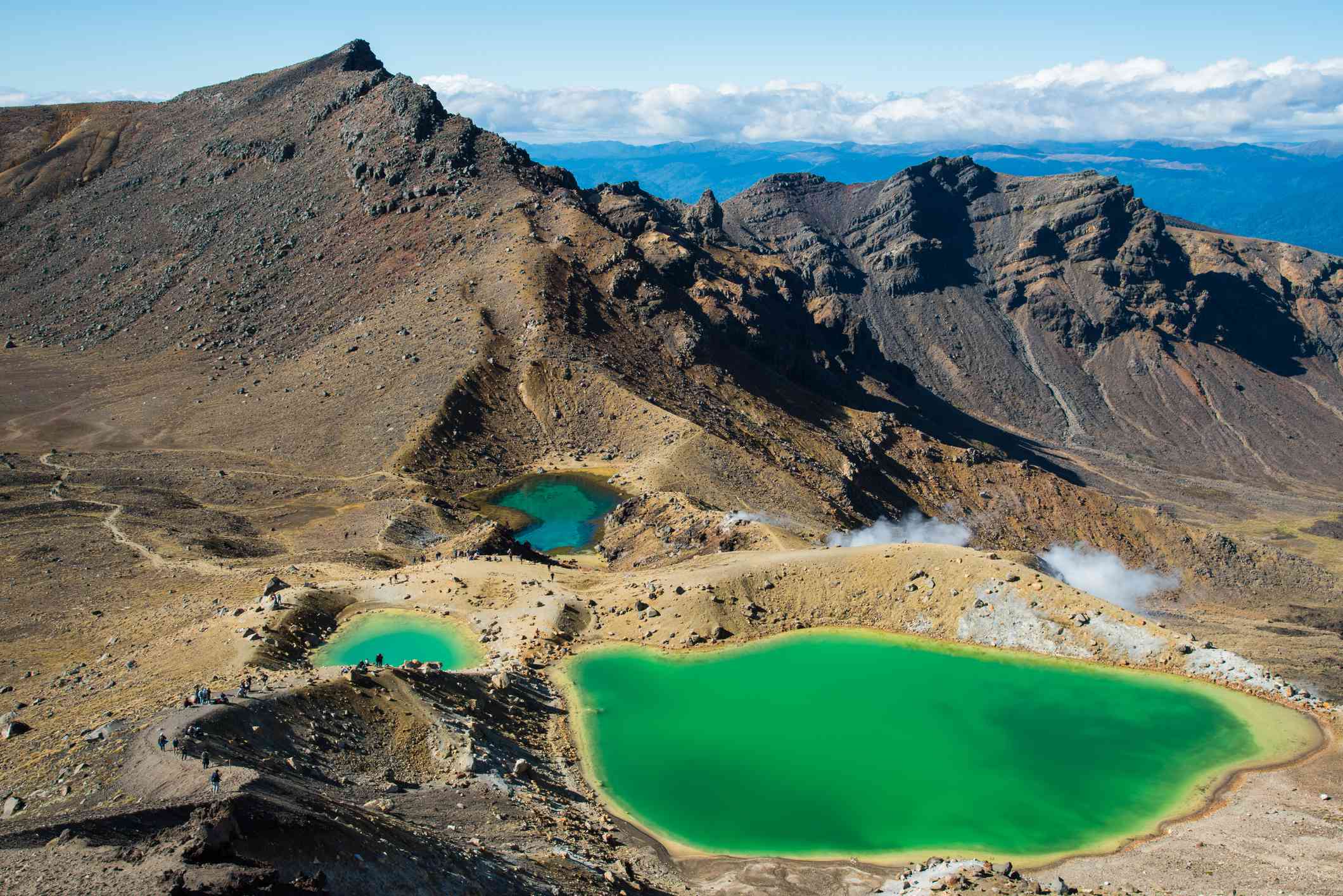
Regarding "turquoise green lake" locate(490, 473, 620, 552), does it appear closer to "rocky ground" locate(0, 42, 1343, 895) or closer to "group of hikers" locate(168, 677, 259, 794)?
"rocky ground" locate(0, 42, 1343, 895)

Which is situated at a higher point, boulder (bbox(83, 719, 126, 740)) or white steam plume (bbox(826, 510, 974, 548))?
boulder (bbox(83, 719, 126, 740))

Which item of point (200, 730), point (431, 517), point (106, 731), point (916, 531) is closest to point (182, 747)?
point (200, 730)

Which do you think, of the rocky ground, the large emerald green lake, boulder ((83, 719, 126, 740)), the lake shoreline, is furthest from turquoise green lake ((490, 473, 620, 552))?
boulder ((83, 719, 126, 740))

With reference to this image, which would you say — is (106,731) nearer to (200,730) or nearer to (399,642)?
(200,730)

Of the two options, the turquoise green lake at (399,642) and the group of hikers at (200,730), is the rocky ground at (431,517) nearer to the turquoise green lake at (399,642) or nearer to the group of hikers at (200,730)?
the group of hikers at (200,730)

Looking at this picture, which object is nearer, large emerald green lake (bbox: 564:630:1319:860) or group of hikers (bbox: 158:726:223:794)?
group of hikers (bbox: 158:726:223:794)
